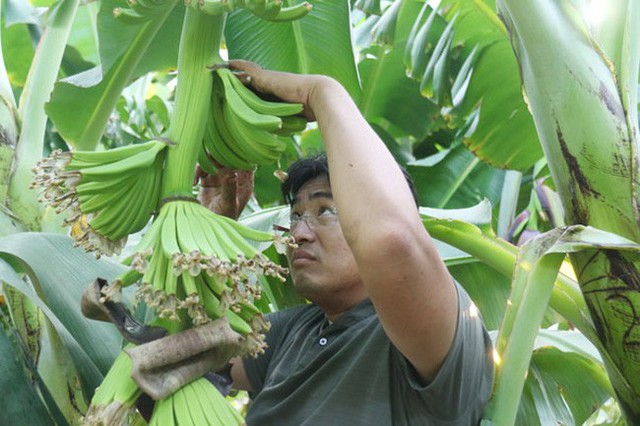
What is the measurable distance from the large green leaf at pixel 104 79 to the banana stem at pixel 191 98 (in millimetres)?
354

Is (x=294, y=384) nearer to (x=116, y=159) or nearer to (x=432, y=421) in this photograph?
(x=432, y=421)

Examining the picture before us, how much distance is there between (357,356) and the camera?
1300 millimetres

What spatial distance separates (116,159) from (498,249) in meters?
0.77

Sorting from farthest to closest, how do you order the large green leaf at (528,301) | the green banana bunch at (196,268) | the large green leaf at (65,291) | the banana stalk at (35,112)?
the banana stalk at (35,112) < the large green leaf at (65,291) < the large green leaf at (528,301) < the green banana bunch at (196,268)

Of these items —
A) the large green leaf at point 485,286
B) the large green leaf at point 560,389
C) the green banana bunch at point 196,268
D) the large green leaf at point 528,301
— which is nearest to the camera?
the green banana bunch at point 196,268

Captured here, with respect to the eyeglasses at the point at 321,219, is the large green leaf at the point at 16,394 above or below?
below

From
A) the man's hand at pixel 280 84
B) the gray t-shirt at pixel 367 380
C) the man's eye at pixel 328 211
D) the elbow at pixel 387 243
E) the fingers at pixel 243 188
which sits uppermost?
the man's hand at pixel 280 84

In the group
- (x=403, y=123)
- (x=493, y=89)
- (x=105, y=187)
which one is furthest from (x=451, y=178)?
(x=105, y=187)

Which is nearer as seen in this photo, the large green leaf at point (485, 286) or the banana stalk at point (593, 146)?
the banana stalk at point (593, 146)

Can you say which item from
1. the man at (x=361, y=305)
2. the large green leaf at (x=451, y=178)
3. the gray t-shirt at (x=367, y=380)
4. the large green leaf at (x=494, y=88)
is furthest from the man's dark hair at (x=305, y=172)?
the large green leaf at (x=451, y=178)

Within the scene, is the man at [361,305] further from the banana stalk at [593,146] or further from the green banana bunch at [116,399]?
the green banana bunch at [116,399]

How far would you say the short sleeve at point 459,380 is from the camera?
3.71ft

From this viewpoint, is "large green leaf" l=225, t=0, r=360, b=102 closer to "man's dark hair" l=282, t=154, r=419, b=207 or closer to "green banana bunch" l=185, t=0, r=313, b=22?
"man's dark hair" l=282, t=154, r=419, b=207

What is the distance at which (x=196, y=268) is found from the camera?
0.87 m
